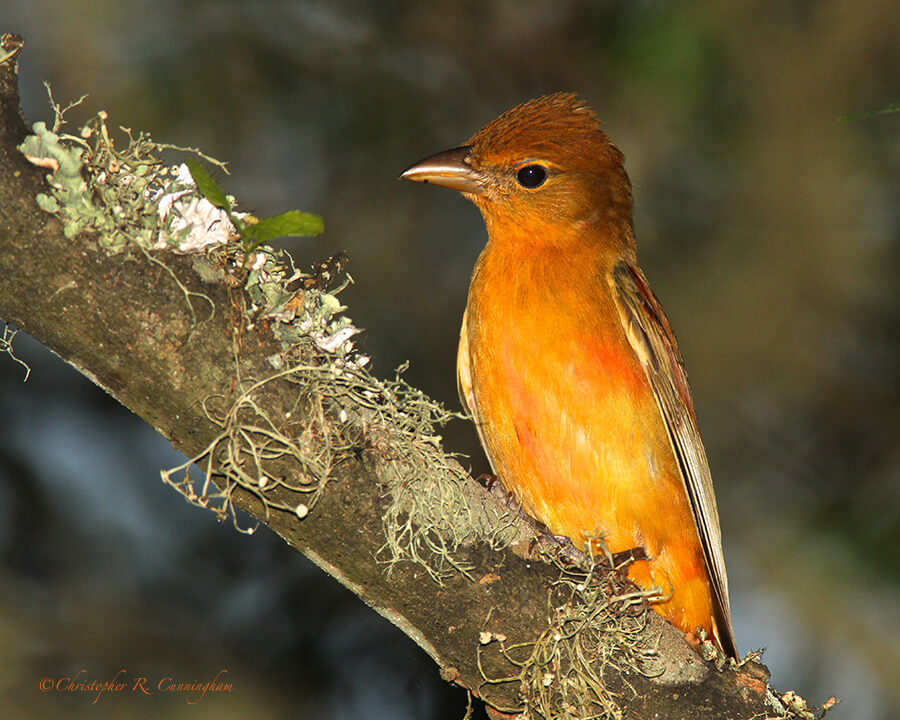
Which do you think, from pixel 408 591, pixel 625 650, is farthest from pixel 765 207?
pixel 408 591

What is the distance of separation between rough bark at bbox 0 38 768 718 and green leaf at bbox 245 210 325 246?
0.57ft

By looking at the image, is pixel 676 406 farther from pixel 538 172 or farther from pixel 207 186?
pixel 207 186

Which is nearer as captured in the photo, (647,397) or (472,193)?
(647,397)

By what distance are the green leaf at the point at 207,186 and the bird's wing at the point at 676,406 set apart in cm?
189

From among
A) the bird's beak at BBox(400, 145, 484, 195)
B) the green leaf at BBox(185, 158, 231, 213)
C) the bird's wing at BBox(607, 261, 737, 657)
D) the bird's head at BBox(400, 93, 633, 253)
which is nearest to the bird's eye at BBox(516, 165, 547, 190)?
the bird's head at BBox(400, 93, 633, 253)

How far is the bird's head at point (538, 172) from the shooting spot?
4.09m

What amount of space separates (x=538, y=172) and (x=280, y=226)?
6.60ft

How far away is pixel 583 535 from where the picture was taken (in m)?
3.48

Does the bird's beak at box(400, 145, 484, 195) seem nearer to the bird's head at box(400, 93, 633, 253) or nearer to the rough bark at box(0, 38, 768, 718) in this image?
the bird's head at box(400, 93, 633, 253)

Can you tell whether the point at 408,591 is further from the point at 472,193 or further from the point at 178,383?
the point at 472,193

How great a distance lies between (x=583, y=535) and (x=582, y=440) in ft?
1.21

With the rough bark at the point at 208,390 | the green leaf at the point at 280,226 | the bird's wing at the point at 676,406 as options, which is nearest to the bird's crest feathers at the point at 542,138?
the bird's wing at the point at 676,406

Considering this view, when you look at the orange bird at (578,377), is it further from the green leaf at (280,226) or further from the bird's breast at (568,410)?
the green leaf at (280,226)

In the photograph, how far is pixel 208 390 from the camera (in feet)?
7.82
